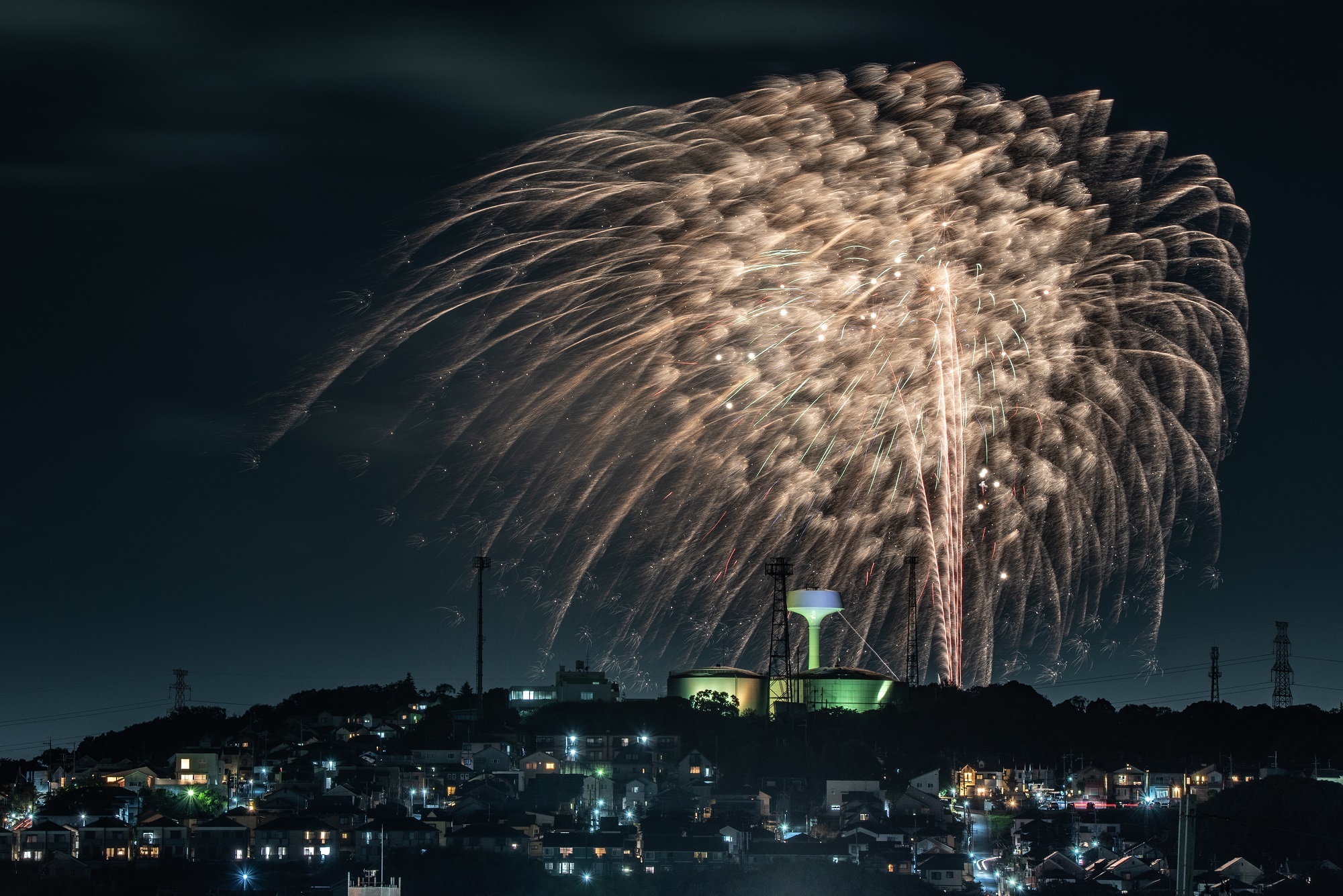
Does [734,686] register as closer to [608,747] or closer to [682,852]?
[608,747]

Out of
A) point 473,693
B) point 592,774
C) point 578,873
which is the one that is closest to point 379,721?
point 473,693

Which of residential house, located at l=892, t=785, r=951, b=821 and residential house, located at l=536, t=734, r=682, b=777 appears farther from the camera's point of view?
residential house, located at l=536, t=734, r=682, b=777

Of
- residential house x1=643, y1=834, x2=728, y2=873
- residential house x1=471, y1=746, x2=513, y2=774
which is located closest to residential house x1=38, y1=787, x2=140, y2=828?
residential house x1=471, y1=746, x2=513, y2=774

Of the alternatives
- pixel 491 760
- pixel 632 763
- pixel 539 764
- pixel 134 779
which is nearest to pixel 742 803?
pixel 632 763

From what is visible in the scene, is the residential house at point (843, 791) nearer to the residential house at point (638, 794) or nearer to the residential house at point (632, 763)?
the residential house at point (638, 794)

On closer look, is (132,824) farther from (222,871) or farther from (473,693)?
(473,693)

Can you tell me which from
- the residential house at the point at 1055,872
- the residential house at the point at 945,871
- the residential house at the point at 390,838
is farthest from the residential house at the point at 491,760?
the residential house at the point at 1055,872

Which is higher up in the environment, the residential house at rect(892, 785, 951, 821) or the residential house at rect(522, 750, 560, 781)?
the residential house at rect(522, 750, 560, 781)

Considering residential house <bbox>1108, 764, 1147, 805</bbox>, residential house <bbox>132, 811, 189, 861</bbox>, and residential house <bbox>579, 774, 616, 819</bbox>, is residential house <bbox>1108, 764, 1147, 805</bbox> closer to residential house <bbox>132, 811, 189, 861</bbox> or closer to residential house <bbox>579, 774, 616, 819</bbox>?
residential house <bbox>579, 774, 616, 819</bbox>
